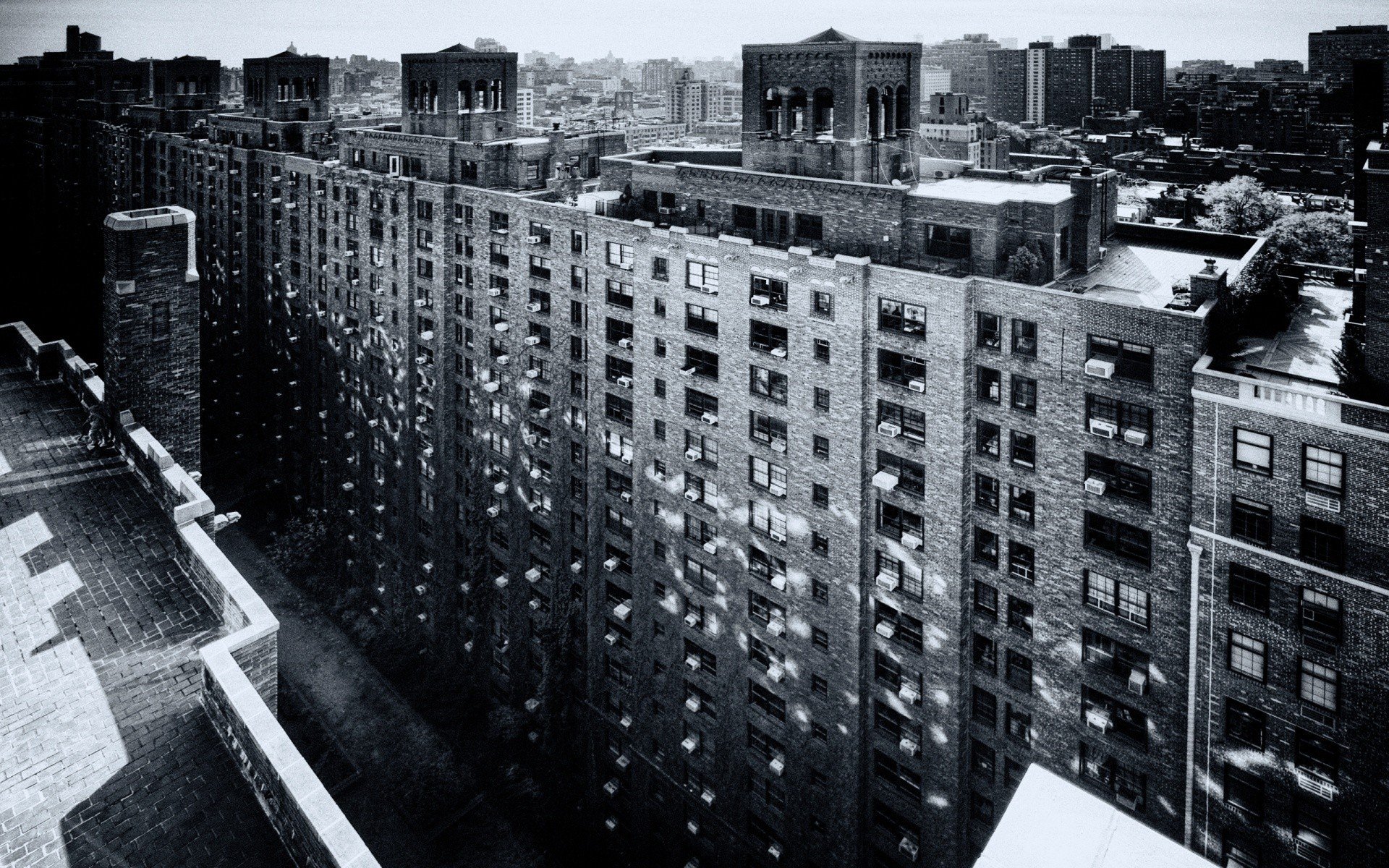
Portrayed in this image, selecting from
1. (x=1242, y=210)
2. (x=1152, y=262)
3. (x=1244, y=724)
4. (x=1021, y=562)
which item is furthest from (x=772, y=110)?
(x=1242, y=210)

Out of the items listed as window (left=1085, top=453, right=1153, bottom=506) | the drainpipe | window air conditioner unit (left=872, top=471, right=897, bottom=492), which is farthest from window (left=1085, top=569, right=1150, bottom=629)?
window air conditioner unit (left=872, top=471, right=897, bottom=492)

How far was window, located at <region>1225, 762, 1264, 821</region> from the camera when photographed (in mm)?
43344

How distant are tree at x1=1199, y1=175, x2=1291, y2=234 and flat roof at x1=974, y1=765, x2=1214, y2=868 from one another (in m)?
83.3

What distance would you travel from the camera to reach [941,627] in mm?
53188

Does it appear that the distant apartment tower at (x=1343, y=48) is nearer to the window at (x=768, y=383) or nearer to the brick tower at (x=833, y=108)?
the brick tower at (x=833, y=108)

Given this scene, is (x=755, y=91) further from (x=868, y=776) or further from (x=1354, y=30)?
(x=1354, y=30)

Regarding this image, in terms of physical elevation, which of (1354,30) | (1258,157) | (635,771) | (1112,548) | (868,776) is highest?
(1354,30)

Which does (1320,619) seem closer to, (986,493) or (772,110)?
(986,493)

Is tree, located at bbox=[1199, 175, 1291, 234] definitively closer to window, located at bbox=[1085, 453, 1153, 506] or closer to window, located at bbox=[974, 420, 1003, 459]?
window, located at bbox=[974, 420, 1003, 459]

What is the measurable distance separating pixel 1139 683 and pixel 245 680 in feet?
132

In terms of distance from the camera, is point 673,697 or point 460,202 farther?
point 460,202

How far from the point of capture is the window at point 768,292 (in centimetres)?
5703

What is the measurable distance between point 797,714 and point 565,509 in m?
25.1

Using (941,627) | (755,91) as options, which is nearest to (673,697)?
(941,627)
